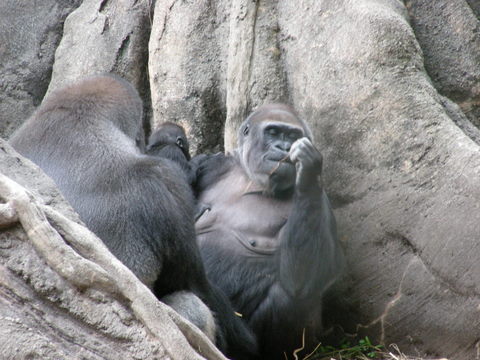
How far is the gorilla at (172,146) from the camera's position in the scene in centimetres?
447

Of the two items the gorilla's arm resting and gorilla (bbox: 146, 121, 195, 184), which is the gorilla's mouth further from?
gorilla (bbox: 146, 121, 195, 184)

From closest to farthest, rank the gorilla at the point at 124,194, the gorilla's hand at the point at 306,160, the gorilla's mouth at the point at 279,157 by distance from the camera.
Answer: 1. the gorilla at the point at 124,194
2. the gorilla's hand at the point at 306,160
3. the gorilla's mouth at the point at 279,157

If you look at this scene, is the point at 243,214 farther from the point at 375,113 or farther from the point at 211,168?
the point at 375,113

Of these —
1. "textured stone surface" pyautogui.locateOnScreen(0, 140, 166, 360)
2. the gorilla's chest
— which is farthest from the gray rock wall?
"textured stone surface" pyautogui.locateOnScreen(0, 140, 166, 360)

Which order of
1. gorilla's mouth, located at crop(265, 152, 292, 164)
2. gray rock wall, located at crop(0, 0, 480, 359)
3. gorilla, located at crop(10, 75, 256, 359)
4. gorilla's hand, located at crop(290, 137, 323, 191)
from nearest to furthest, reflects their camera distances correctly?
gorilla, located at crop(10, 75, 256, 359) < gorilla's hand, located at crop(290, 137, 323, 191) < gray rock wall, located at crop(0, 0, 480, 359) < gorilla's mouth, located at crop(265, 152, 292, 164)

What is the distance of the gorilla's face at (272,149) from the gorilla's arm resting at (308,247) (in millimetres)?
254

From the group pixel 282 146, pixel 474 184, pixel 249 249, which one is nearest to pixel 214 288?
pixel 249 249

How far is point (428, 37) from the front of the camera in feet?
15.6

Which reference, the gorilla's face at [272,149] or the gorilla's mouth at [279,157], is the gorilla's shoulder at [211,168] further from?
the gorilla's mouth at [279,157]

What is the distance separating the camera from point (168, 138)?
A: 4.55 m

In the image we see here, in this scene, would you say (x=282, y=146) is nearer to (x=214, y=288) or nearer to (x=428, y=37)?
(x=214, y=288)

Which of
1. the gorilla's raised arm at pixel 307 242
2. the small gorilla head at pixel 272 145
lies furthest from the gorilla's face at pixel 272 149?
the gorilla's raised arm at pixel 307 242

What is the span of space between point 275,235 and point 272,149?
454mm

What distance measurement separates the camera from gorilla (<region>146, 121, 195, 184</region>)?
4.47 m
